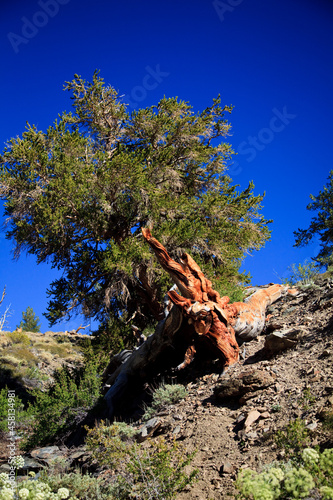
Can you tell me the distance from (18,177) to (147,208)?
448cm

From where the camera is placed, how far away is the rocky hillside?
3969 millimetres

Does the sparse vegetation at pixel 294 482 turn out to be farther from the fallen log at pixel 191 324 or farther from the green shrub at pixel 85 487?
the fallen log at pixel 191 324

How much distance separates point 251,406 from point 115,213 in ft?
32.4

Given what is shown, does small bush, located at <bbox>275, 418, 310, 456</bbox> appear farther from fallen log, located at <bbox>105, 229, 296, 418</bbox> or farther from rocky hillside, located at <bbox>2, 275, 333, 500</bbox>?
fallen log, located at <bbox>105, 229, 296, 418</bbox>

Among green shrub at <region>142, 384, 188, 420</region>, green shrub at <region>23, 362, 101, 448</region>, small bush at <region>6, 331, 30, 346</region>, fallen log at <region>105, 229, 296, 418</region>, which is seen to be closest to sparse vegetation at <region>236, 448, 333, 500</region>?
green shrub at <region>142, 384, 188, 420</region>

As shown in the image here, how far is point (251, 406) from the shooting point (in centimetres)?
502

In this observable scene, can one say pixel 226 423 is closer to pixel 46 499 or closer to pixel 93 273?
pixel 46 499

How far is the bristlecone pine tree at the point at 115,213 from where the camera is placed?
1255cm

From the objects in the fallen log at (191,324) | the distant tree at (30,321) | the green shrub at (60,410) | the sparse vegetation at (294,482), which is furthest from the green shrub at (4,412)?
the distant tree at (30,321)

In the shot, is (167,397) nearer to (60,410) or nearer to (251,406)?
(251,406)

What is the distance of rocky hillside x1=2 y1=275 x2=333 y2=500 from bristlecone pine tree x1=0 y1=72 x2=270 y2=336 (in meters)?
4.98

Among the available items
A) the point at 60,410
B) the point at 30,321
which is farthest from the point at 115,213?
the point at 30,321

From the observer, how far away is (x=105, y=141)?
16094 mm

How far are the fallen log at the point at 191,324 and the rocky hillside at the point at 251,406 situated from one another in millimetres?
356
